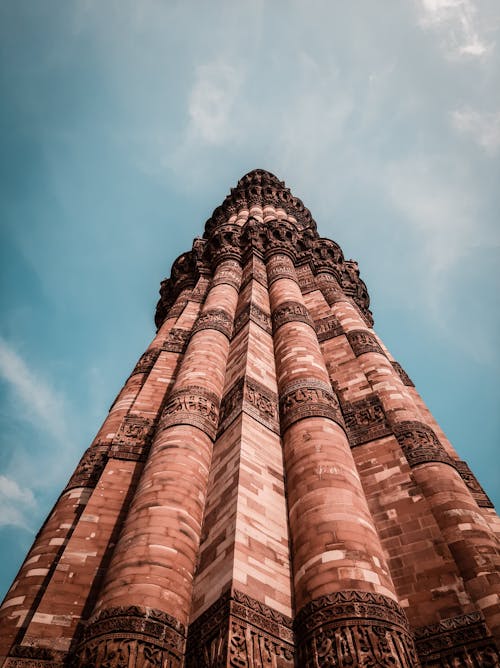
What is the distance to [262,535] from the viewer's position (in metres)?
5.04

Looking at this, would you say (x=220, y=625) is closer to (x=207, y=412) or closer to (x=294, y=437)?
(x=294, y=437)

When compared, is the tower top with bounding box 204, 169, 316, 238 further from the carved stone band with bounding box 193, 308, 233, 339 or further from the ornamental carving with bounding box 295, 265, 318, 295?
the carved stone band with bounding box 193, 308, 233, 339

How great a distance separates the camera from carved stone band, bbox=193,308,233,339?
33.8 feet

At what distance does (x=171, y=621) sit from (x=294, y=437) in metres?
2.98

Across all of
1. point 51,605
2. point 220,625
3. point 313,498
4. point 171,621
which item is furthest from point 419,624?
point 51,605

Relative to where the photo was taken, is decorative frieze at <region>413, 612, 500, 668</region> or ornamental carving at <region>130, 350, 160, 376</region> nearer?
decorative frieze at <region>413, 612, 500, 668</region>

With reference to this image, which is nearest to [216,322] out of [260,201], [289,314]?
[289,314]

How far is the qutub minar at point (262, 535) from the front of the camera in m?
3.96

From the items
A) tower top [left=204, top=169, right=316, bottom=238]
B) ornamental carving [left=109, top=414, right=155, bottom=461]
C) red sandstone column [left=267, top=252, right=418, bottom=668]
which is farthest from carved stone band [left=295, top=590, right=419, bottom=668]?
tower top [left=204, top=169, right=316, bottom=238]

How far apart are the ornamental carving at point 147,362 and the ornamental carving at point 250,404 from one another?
3.62 meters

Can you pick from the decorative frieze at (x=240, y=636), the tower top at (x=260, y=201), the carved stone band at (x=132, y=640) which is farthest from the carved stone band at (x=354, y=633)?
the tower top at (x=260, y=201)

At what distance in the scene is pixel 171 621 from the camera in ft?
13.6

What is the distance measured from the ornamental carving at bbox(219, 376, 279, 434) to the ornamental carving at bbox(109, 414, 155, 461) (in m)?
1.42

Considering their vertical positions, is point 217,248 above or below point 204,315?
above
